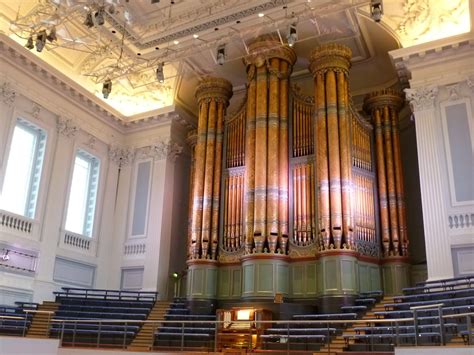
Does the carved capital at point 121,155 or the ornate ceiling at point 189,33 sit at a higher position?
the ornate ceiling at point 189,33

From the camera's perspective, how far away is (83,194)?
53.2ft

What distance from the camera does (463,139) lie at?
40.2 feet

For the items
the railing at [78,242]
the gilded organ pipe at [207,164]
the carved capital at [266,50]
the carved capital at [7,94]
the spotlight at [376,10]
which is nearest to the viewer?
the spotlight at [376,10]

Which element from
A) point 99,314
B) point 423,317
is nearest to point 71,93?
point 99,314

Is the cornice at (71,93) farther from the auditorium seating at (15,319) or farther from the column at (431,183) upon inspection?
the column at (431,183)

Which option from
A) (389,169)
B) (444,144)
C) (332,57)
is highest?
(332,57)

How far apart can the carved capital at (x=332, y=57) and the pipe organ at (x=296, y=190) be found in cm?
3

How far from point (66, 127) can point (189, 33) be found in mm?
4692

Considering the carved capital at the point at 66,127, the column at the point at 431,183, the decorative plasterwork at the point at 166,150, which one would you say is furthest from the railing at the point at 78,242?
the column at the point at 431,183

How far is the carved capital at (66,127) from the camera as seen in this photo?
1519cm

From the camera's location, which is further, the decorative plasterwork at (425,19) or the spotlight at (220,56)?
the decorative plasterwork at (425,19)

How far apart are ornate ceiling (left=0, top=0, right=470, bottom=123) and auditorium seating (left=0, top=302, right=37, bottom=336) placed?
21.2 feet

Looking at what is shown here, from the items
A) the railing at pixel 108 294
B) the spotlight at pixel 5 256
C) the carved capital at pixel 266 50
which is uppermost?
the carved capital at pixel 266 50

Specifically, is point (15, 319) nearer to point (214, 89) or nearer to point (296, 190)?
point (296, 190)
